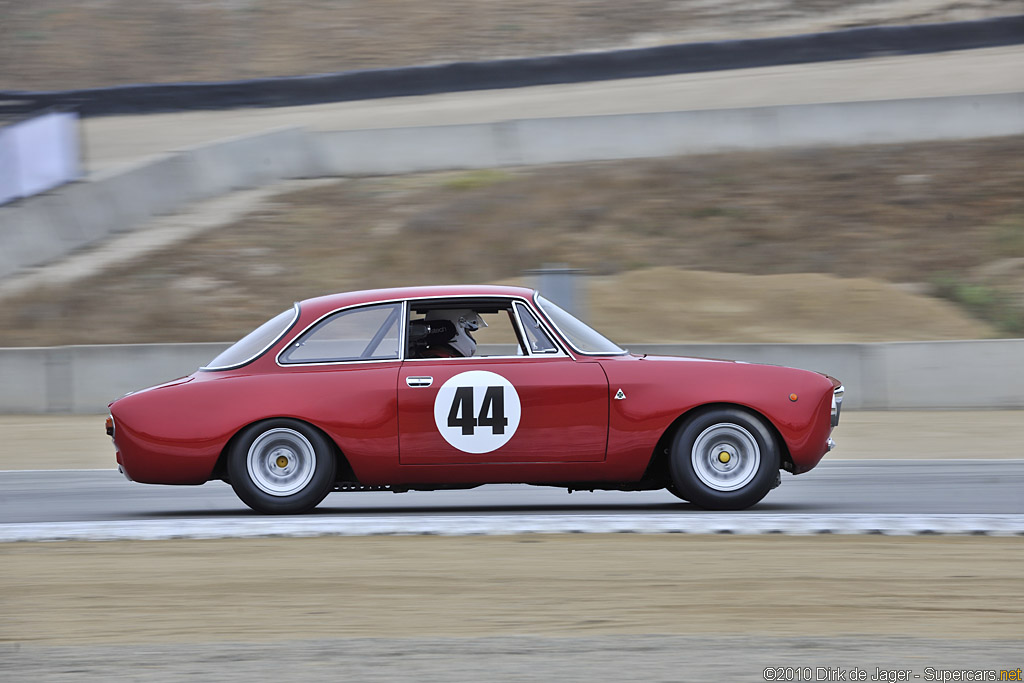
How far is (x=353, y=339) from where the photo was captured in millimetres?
6926

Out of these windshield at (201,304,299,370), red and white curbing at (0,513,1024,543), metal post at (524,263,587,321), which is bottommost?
red and white curbing at (0,513,1024,543)

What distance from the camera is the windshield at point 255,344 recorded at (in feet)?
22.7

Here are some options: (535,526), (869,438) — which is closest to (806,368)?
(869,438)

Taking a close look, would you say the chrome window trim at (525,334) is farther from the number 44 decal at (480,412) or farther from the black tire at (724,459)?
the black tire at (724,459)

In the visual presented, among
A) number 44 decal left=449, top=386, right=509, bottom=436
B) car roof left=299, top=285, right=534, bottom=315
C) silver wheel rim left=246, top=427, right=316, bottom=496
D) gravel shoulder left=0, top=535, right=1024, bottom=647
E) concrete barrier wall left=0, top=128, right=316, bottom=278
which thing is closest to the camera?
gravel shoulder left=0, top=535, right=1024, bottom=647

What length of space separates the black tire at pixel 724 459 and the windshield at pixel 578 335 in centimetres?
65

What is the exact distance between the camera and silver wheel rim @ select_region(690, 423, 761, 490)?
22.2 ft

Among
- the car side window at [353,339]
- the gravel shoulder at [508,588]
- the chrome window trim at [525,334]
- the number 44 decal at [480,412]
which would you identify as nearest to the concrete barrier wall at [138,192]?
→ the car side window at [353,339]

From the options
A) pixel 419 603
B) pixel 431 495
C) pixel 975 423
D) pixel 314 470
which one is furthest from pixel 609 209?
pixel 419 603

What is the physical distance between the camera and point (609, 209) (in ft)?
67.6

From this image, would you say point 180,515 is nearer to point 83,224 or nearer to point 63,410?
point 63,410

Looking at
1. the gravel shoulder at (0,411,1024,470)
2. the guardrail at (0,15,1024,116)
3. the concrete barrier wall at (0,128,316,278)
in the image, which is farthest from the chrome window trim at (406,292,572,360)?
the guardrail at (0,15,1024,116)

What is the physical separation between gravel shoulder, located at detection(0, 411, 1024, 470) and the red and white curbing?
3.87 metres

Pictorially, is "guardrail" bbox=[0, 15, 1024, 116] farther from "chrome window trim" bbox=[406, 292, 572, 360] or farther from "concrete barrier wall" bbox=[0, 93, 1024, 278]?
"chrome window trim" bbox=[406, 292, 572, 360]
